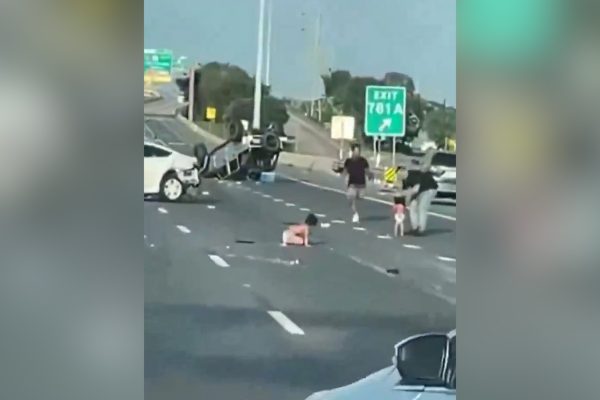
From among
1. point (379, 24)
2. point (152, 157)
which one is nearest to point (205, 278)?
point (152, 157)

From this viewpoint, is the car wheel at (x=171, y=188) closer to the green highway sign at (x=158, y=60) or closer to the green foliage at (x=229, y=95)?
the green foliage at (x=229, y=95)

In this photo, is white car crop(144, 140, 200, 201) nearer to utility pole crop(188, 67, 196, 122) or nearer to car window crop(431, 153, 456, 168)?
utility pole crop(188, 67, 196, 122)

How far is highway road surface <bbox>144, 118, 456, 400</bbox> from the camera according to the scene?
226 centimetres

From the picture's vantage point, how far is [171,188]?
2.28 meters

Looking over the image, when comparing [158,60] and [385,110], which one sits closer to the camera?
[158,60]

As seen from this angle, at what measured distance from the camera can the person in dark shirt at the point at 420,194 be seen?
233cm

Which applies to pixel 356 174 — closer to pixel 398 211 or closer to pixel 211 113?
pixel 398 211

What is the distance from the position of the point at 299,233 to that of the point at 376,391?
1.62 feet

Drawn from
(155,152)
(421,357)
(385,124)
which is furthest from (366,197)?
(155,152)

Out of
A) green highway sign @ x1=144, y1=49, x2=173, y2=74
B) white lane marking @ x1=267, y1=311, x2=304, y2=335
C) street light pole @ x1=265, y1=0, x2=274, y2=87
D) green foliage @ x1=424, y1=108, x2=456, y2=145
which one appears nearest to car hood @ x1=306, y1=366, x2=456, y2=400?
white lane marking @ x1=267, y1=311, x2=304, y2=335

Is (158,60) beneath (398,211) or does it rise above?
above

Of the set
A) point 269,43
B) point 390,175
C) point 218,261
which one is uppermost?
point 269,43
